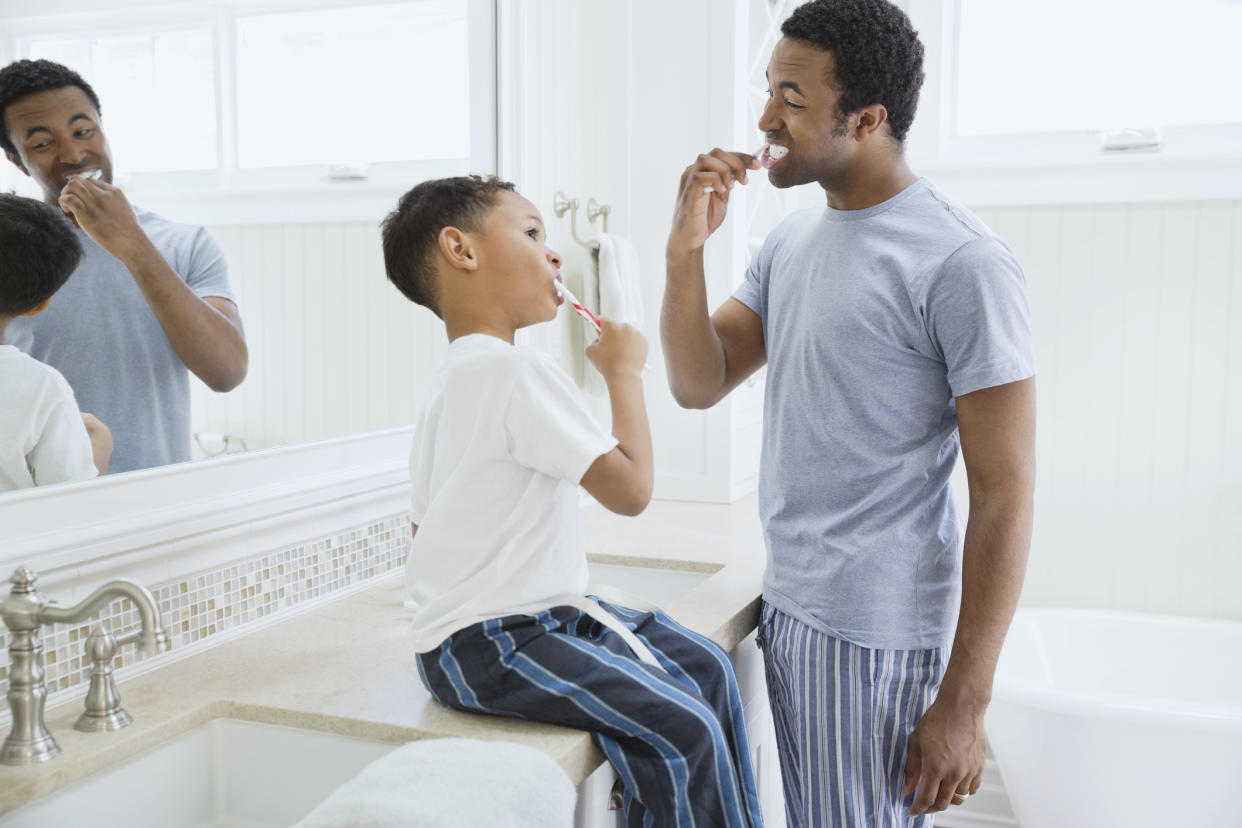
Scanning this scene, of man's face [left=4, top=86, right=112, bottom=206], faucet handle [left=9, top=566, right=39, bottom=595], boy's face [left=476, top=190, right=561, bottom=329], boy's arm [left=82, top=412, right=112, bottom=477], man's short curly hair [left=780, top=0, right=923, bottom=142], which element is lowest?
faucet handle [left=9, top=566, right=39, bottom=595]

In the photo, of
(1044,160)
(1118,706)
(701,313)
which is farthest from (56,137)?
(1044,160)

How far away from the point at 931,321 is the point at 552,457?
450 mm

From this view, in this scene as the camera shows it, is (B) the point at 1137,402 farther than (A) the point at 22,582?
Yes

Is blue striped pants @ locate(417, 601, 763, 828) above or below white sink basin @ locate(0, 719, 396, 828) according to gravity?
above

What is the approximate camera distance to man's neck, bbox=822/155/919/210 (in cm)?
129

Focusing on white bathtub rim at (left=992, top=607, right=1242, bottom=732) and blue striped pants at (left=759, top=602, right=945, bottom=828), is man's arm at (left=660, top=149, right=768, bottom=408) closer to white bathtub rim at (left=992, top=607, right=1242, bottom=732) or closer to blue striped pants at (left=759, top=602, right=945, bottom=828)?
blue striped pants at (left=759, top=602, right=945, bottom=828)

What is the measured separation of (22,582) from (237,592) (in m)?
0.39

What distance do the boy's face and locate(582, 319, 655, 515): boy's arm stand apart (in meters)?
0.08

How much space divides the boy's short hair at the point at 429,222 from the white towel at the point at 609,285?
0.83m

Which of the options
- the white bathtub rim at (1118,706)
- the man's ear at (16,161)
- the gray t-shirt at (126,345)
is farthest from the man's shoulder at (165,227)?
the white bathtub rim at (1118,706)

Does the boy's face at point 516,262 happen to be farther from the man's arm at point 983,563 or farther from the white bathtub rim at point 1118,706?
the white bathtub rim at point 1118,706

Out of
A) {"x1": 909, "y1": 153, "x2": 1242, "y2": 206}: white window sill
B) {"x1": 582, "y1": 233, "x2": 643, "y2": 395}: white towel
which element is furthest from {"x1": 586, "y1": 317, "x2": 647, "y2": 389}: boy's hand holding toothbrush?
{"x1": 909, "y1": 153, "x2": 1242, "y2": 206}: white window sill

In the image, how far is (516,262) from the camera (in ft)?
4.06

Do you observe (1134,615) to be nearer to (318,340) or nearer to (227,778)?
(318,340)
